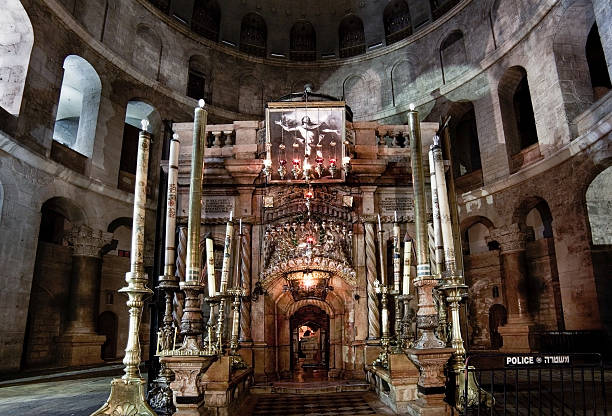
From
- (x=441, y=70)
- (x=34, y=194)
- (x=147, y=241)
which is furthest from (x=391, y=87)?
(x=34, y=194)

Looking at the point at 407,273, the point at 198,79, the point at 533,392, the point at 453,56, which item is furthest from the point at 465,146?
the point at 533,392

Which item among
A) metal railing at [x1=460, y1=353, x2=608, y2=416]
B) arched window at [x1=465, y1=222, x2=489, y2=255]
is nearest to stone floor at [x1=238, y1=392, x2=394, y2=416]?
metal railing at [x1=460, y1=353, x2=608, y2=416]

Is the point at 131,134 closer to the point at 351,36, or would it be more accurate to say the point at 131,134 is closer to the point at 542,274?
the point at 351,36

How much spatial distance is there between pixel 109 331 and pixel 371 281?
1188 cm

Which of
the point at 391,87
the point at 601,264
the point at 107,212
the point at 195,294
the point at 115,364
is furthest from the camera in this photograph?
the point at 391,87

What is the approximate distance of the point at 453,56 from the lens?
1848 centimetres

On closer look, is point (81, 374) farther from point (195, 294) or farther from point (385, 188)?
point (385, 188)

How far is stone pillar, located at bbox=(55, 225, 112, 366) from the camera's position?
45.3ft

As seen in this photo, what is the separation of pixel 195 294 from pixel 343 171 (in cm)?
612

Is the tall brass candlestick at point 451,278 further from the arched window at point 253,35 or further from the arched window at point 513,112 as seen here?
the arched window at point 253,35

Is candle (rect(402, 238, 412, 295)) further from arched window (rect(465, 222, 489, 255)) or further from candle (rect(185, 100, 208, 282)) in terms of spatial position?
arched window (rect(465, 222, 489, 255))

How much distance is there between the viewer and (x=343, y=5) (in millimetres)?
21500

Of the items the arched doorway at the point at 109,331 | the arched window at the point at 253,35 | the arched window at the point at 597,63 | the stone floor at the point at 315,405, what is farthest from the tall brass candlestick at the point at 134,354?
the arched window at the point at 253,35

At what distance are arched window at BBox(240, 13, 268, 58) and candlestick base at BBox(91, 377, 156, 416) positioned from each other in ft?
65.6
